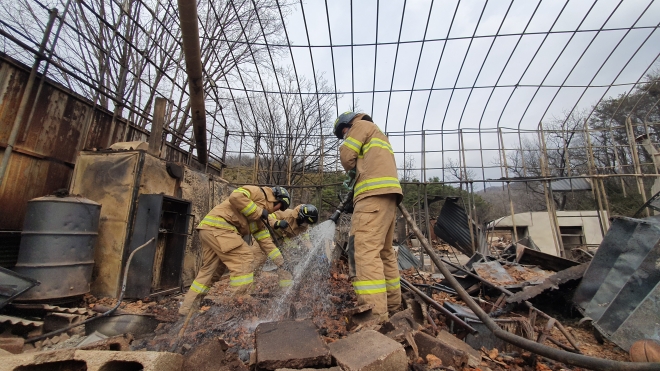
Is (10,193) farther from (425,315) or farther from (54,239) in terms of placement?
(425,315)

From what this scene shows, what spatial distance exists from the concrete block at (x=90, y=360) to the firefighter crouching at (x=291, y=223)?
2932 mm

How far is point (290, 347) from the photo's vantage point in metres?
1.86

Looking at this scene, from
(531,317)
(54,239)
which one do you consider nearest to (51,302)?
(54,239)

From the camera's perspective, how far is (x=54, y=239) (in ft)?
12.9

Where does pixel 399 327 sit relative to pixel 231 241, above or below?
below

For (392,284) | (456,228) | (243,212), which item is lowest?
(392,284)

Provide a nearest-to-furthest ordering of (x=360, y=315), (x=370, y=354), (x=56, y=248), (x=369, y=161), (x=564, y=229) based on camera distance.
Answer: (x=370, y=354), (x=360, y=315), (x=369, y=161), (x=56, y=248), (x=564, y=229)

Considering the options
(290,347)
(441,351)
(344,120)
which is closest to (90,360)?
(290,347)

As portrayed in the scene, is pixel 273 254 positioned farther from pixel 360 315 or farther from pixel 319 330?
pixel 360 315

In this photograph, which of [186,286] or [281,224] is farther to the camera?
[186,286]

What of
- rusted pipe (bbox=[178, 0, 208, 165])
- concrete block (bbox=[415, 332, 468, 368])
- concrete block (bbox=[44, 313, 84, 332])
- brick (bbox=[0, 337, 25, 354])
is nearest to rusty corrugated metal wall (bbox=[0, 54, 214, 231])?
rusted pipe (bbox=[178, 0, 208, 165])

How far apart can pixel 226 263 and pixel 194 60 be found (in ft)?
11.3

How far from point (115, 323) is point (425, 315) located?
10.1 feet

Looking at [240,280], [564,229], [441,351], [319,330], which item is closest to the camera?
[441,351]
